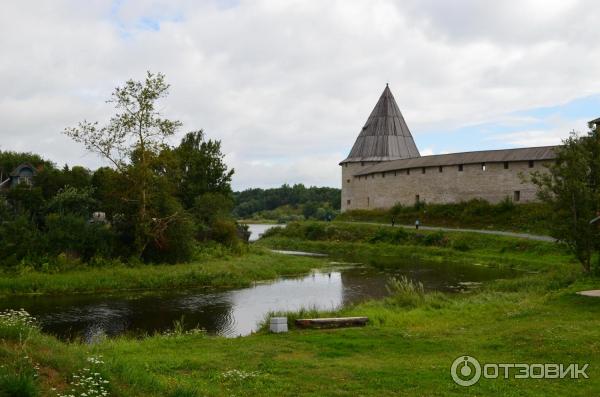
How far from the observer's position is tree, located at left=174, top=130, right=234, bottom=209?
3139 cm

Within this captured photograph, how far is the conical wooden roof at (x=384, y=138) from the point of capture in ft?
158

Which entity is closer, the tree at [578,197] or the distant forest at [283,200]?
the tree at [578,197]

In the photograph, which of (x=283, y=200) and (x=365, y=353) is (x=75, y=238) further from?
(x=283, y=200)

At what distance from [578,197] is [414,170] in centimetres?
2581

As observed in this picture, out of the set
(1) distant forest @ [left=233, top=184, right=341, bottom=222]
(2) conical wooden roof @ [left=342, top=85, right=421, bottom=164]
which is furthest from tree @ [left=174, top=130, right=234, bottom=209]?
(1) distant forest @ [left=233, top=184, right=341, bottom=222]

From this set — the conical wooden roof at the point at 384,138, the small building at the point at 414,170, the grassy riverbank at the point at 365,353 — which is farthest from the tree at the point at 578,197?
the conical wooden roof at the point at 384,138

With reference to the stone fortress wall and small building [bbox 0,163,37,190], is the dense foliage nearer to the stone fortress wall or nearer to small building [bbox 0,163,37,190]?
small building [bbox 0,163,37,190]

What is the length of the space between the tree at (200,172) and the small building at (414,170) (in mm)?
13935

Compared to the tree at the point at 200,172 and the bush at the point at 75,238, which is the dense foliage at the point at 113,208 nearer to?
the bush at the point at 75,238

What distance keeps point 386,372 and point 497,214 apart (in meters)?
28.7

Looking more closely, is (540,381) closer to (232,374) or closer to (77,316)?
(232,374)

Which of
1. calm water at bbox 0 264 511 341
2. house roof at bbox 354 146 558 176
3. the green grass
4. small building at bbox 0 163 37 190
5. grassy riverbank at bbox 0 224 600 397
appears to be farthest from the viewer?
house roof at bbox 354 146 558 176

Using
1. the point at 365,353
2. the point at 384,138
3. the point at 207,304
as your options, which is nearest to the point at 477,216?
the point at 384,138

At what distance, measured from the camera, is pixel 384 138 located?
48719 millimetres
